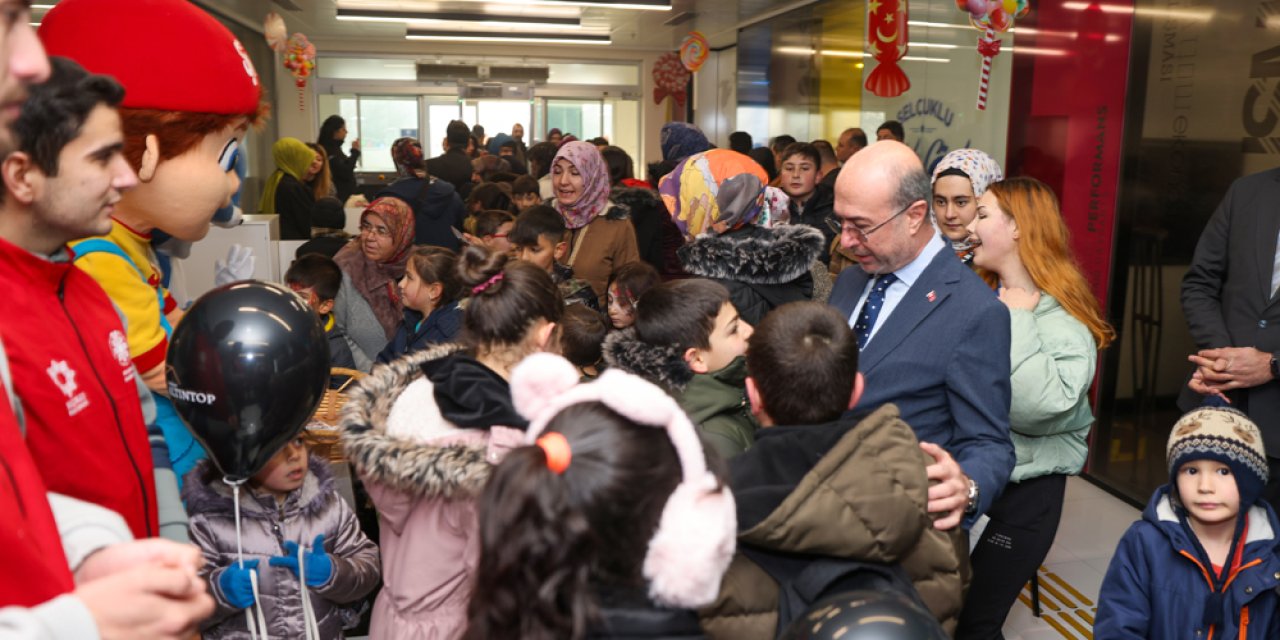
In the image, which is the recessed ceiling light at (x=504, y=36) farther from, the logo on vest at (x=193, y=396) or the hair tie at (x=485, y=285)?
the logo on vest at (x=193, y=396)

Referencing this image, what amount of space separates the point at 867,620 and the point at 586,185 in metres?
3.76

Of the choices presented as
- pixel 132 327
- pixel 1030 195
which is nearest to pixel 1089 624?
pixel 1030 195

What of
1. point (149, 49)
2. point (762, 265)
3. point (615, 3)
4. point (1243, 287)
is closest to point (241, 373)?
point (149, 49)

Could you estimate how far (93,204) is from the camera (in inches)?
51.9

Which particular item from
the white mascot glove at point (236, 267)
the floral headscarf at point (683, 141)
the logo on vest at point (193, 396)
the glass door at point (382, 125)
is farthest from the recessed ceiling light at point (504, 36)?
the logo on vest at point (193, 396)

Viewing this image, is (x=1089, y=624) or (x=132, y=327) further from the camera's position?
(x=1089, y=624)

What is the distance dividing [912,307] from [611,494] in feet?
3.90

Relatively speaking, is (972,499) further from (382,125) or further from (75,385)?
(382,125)

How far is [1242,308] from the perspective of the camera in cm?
331

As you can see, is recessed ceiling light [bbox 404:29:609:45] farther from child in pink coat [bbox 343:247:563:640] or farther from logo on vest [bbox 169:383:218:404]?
logo on vest [bbox 169:383:218:404]

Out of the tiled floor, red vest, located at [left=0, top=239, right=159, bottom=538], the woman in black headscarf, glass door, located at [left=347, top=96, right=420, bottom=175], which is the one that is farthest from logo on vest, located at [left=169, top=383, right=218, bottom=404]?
glass door, located at [left=347, top=96, right=420, bottom=175]

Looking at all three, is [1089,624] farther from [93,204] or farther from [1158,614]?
[93,204]

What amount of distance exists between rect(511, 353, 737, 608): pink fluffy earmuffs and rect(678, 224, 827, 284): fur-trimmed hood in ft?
5.74

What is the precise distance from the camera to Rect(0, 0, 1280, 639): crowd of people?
47.1 inches
